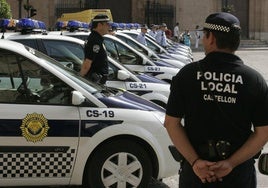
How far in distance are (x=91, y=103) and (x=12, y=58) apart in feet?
2.83

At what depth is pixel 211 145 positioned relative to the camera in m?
2.85

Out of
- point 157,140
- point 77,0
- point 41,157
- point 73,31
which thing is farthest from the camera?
point 77,0

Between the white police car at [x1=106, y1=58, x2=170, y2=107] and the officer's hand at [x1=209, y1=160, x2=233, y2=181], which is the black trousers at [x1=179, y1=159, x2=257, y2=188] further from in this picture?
the white police car at [x1=106, y1=58, x2=170, y2=107]

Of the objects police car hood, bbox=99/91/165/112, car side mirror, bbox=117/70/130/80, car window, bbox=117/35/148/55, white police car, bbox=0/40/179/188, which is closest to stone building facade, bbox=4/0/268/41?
car window, bbox=117/35/148/55

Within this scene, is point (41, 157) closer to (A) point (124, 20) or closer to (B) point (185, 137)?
(B) point (185, 137)

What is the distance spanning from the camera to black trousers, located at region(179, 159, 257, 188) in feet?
9.52

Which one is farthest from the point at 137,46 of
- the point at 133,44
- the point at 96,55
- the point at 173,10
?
the point at 173,10

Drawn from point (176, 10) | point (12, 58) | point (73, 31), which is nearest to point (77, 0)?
point (176, 10)

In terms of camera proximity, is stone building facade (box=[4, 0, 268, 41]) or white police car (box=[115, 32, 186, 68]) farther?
stone building facade (box=[4, 0, 268, 41])

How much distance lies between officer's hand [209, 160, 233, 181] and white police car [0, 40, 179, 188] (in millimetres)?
2397

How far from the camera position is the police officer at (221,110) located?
9.42ft

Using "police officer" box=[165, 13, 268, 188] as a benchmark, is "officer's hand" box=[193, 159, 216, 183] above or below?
below

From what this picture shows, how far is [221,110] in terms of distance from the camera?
2885 mm

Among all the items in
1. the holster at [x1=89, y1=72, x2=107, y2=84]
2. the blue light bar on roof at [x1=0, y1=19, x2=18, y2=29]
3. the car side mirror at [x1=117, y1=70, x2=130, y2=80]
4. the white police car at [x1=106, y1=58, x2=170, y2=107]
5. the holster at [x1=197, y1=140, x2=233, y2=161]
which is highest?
the blue light bar on roof at [x1=0, y1=19, x2=18, y2=29]
